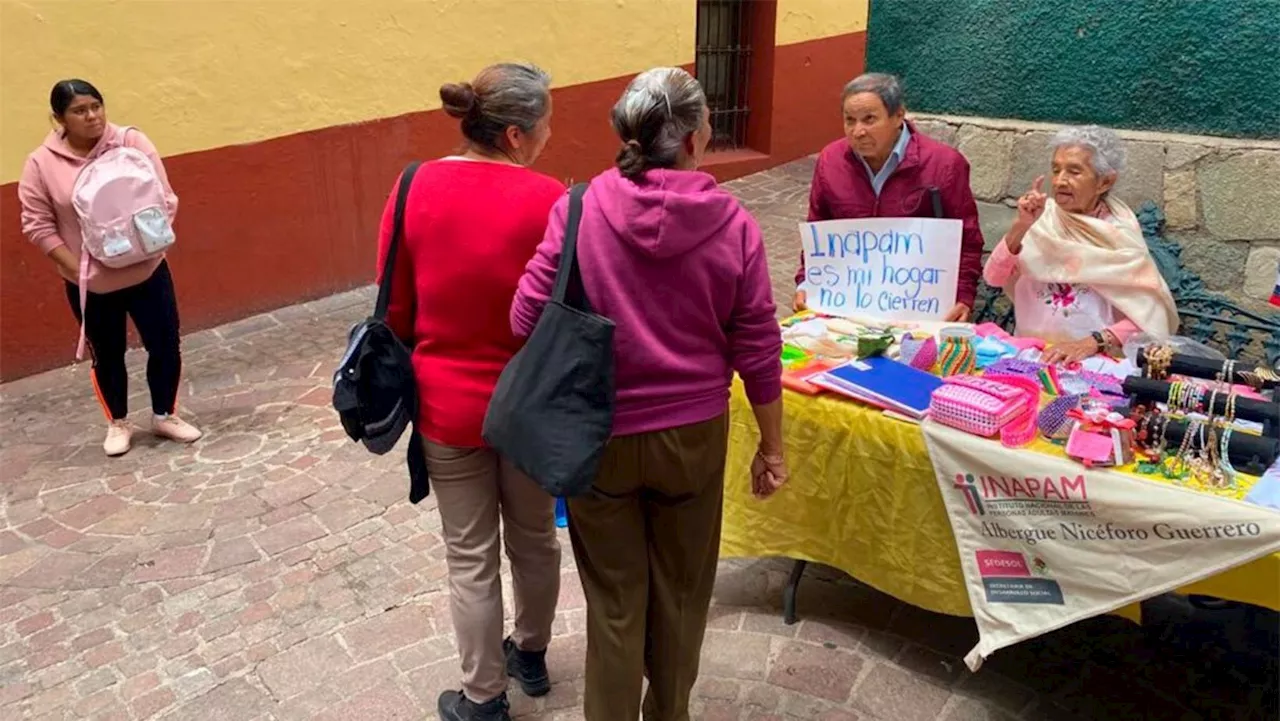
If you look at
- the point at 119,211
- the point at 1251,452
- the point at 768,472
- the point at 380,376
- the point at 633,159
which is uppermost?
the point at 633,159

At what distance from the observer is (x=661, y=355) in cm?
220

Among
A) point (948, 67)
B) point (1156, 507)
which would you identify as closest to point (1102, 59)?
point (948, 67)

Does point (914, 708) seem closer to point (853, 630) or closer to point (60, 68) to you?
point (853, 630)

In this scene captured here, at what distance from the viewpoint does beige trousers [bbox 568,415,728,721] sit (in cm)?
228

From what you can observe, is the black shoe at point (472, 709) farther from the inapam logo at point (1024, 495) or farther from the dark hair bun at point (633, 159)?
the dark hair bun at point (633, 159)

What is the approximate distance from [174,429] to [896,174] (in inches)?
138

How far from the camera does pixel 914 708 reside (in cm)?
292

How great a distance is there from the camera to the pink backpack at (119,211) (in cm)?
420

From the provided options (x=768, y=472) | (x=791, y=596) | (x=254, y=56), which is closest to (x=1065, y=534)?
(x=768, y=472)

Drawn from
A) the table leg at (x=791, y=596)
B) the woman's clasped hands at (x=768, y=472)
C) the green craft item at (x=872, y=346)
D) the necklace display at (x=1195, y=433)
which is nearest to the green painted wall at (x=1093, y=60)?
the necklace display at (x=1195, y=433)

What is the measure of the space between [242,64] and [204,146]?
1.81ft

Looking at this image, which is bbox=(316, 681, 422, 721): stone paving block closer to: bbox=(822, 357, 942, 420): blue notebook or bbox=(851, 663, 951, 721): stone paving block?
bbox=(851, 663, 951, 721): stone paving block

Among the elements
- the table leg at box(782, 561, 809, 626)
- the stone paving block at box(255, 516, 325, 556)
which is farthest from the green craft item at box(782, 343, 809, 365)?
the stone paving block at box(255, 516, 325, 556)

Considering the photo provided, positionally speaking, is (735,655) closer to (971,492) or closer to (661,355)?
(971,492)
